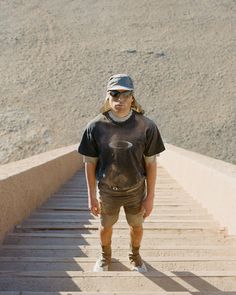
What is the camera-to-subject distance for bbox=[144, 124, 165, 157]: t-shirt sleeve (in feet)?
12.4

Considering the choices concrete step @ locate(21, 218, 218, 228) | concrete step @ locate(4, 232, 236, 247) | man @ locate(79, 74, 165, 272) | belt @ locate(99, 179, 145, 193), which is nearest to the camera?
man @ locate(79, 74, 165, 272)

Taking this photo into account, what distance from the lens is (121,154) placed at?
3.72 meters

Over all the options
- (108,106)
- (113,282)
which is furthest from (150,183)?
(113,282)

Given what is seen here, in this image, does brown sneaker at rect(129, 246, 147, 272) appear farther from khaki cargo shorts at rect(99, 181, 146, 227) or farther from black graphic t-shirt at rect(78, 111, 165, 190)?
black graphic t-shirt at rect(78, 111, 165, 190)

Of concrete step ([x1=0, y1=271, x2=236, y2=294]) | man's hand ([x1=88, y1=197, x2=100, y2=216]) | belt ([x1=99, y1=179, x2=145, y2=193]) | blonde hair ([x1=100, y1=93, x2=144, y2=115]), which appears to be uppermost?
blonde hair ([x1=100, y1=93, x2=144, y2=115])

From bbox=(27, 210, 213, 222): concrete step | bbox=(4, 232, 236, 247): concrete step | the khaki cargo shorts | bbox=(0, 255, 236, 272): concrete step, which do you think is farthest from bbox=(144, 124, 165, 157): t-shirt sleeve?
bbox=(27, 210, 213, 222): concrete step

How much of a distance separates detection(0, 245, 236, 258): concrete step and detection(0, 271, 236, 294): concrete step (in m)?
0.87

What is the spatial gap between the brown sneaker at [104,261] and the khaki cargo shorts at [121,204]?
241mm

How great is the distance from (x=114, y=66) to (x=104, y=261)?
30.1 m

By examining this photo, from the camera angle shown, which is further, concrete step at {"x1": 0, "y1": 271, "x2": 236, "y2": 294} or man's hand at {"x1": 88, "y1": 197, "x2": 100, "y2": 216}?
man's hand at {"x1": 88, "y1": 197, "x2": 100, "y2": 216}

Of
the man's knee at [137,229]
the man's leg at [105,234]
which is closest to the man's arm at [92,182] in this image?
the man's leg at [105,234]

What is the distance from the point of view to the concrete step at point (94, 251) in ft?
15.1

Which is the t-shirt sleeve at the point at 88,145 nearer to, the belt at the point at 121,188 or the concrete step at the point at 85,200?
the belt at the point at 121,188

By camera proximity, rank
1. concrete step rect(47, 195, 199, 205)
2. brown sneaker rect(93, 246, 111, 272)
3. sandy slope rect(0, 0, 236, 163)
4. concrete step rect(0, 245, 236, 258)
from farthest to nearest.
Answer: sandy slope rect(0, 0, 236, 163)
concrete step rect(47, 195, 199, 205)
concrete step rect(0, 245, 236, 258)
brown sneaker rect(93, 246, 111, 272)
